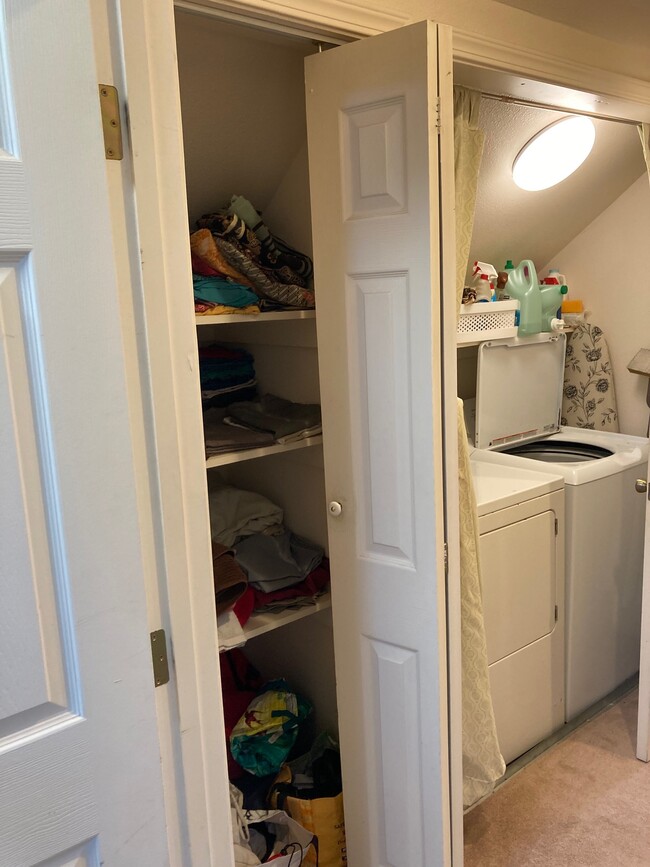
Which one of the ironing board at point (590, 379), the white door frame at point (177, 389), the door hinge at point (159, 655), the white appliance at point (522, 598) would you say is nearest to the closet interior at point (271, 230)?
the white door frame at point (177, 389)

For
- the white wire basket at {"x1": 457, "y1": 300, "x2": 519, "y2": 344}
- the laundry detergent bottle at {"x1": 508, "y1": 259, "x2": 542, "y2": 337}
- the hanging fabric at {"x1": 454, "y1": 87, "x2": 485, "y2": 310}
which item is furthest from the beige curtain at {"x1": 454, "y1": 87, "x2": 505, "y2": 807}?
the laundry detergent bottle at {"x1": 508, "y1": 259, "x2": 542, "y2": 337}

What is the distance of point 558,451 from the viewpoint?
2.96 metres

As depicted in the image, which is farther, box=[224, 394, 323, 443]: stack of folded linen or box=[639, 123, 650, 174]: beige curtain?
box=[639, 123, 650, 174]: beige curtain

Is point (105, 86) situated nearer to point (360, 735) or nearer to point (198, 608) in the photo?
point (198, 608)

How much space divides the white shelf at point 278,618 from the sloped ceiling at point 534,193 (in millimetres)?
1428

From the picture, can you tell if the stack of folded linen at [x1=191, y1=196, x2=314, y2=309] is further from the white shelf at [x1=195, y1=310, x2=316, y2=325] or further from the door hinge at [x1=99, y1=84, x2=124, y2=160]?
the door hinge at [x1=99, y1=84, x2=124, y2=160]

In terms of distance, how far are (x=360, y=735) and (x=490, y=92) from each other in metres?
1.62

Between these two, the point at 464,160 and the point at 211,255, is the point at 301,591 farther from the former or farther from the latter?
the point at 464,160

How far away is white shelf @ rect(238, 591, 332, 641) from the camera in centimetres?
182

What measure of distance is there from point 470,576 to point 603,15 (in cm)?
147

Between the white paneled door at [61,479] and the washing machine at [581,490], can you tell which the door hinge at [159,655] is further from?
the washing machine at [581,490]

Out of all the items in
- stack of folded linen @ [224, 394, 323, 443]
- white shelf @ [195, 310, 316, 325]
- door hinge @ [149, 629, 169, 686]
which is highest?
white shelf @ [195, 310, 316, 325]

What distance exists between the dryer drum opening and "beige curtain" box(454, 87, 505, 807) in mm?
1110

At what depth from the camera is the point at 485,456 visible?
268 cm
